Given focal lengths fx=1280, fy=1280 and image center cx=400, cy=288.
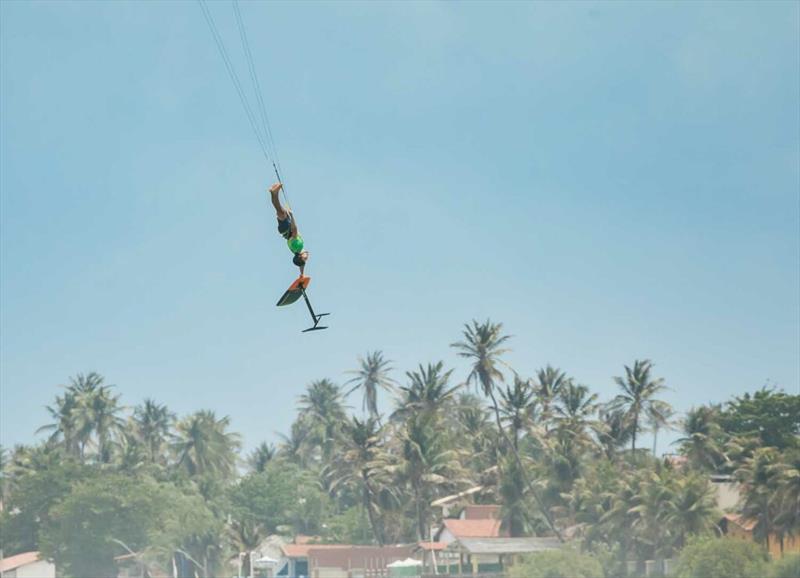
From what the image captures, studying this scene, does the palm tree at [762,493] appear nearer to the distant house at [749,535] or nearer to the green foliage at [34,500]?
the distant house at [749,535]

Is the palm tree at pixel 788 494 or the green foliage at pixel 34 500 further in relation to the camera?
the green foliage at pixel 34 500

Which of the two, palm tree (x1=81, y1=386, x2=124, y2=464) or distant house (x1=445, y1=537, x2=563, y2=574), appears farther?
palm tree (x1=81, y1=386, x2=124, y2=464)

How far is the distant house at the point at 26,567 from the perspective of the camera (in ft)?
427

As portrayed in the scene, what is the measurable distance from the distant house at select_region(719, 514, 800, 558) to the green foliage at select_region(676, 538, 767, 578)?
68.8 inches

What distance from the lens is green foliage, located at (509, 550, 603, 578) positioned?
90.0 meters

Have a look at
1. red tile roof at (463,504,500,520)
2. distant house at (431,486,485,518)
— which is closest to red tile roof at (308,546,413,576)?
distant house at (431,486,485,518)

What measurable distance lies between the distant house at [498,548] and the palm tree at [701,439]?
13.9 metres

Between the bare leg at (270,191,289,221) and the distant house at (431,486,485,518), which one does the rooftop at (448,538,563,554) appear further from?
the bare leg at (270,191,289,221)

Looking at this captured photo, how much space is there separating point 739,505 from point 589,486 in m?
17.7

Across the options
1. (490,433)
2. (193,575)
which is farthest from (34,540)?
(490,433)

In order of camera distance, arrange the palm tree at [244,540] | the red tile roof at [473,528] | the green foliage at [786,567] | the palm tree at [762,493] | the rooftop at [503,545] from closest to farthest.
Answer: the green foliage at [786,567] < the palm tree at [762,493] < the rooftop at [503,545] < the red tile roof at [473,528] < the palm tree at [244,540]

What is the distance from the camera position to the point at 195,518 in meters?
130

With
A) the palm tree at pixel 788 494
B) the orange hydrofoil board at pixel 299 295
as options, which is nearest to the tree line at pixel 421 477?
the palm tree at pixel 788 494

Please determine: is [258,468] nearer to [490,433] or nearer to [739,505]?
[490,433]
